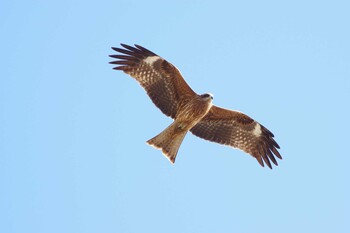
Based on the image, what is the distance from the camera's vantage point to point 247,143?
17.6 meters

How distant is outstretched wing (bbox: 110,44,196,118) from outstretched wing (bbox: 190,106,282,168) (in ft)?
3.07

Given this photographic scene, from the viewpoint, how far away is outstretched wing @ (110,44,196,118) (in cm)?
1639

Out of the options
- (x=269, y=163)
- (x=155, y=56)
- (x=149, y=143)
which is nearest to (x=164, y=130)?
(x=149, y=143)

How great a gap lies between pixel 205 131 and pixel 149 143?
1476 mm

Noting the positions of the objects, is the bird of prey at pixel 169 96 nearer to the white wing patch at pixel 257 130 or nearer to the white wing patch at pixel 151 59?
the white wing patch at pixel 151 59

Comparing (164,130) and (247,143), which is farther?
(247,143)

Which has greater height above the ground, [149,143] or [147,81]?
[147,81]

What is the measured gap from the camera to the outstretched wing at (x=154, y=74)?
1639 centimetres

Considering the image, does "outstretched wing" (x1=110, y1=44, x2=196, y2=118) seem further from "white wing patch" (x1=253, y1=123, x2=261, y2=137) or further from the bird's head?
"white wing patch" (x1=253, y1=123, x2=261, y2=137)

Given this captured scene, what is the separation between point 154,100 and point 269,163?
2.84 meters

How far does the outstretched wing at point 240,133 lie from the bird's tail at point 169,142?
0.91 meters

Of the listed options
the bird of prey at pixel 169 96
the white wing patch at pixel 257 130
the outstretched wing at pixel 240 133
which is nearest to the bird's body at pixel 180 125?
the bird of prey at pixel 169 96

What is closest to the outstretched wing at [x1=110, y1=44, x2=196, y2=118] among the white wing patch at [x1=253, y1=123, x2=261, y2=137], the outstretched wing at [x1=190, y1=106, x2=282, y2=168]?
the outstretched wing at [x1=190, y1=106, x2=282, y2=168]

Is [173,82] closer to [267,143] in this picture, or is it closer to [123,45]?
[123,45]
